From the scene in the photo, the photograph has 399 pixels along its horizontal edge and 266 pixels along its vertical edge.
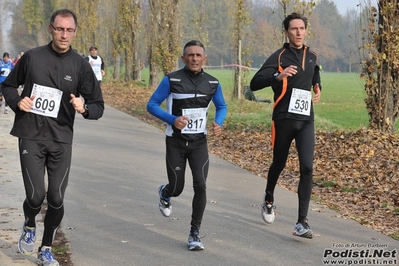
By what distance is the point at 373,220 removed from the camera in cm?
847

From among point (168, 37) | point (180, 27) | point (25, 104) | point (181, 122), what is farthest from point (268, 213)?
point (180, 27)

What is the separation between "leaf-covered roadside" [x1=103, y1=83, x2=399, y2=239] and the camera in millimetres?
9094

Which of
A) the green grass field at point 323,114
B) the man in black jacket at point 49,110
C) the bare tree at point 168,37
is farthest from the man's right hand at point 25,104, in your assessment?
the bare tree at point 168,37

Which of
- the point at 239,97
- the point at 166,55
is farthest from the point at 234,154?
the point at 166,55

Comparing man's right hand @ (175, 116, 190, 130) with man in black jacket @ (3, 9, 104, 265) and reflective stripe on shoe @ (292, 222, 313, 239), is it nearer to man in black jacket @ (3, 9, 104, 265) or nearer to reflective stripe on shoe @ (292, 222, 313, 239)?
man in black jacket @ (3, 9, 104, 265)

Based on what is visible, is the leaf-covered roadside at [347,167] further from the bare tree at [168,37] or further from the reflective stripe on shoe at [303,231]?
the bare tree at [168,37]

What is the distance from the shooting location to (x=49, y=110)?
6.09m

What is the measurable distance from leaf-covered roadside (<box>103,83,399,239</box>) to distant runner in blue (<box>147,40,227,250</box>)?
2.02 metres

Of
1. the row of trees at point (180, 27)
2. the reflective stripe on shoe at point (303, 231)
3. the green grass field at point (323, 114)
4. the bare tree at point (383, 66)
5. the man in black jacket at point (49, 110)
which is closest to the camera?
the man in black jacket at point (49, 110)

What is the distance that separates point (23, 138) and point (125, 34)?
3656 centimetres

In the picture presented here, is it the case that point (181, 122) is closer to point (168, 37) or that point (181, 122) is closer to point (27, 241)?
point (27, 241)

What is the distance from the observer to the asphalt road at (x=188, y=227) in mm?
6594

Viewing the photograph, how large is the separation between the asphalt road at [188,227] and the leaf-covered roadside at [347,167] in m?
0.44

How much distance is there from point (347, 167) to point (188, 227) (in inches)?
181
